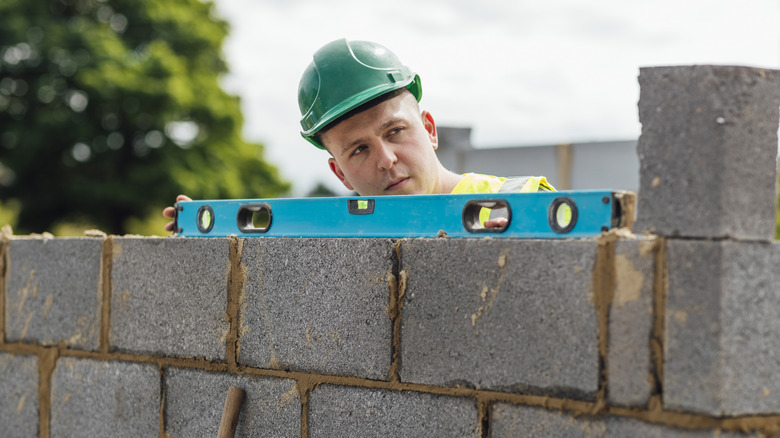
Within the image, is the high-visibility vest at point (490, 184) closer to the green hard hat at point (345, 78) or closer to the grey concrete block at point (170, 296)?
the green hard hat at point (345, 78)

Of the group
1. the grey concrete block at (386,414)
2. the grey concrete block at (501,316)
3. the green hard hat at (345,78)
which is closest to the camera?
the grey concrete block at (501,316)

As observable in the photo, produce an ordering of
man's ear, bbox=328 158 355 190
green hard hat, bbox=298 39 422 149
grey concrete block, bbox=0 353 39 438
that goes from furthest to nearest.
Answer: grey concrete block, bbox=0 353 39 438 < man's ear, bbox=328 158 355 190 < green hard hat, bbox=298 39 422 149

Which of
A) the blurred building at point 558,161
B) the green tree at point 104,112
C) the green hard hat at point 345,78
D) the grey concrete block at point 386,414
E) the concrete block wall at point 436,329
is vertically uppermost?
the green tree at point 104,112

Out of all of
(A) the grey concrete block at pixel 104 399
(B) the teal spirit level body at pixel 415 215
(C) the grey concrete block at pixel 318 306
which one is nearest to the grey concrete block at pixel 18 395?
(A) the grey concrete block at pixel 104 399

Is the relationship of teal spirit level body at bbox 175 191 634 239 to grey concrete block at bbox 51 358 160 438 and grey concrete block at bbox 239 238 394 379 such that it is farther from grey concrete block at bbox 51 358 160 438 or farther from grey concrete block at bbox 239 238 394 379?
grey concrete block at bbox 51 358 160 438

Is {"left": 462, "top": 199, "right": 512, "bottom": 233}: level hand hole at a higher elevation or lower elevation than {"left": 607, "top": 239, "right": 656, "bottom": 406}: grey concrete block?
higher

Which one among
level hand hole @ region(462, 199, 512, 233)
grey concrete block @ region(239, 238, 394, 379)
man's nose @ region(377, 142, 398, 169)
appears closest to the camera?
level hand hole @ region(462, 199, 512, 233)

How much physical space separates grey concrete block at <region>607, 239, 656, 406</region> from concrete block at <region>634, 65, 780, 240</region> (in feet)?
0.30

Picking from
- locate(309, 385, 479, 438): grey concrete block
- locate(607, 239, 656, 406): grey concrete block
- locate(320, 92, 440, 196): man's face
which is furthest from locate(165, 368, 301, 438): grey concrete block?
locate(607, 239, 656, 406): grey concrete block

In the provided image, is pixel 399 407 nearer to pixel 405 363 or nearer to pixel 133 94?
pixel 405 363

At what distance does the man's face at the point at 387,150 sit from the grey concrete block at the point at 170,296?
2.07 feet

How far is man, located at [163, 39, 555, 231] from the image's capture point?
332 cm

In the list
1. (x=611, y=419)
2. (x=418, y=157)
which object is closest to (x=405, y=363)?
(x=611, y=419)

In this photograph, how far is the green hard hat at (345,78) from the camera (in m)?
3.30
